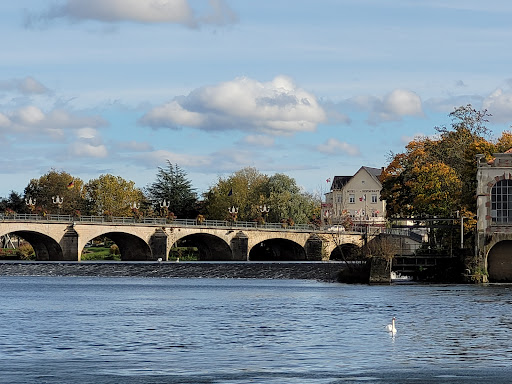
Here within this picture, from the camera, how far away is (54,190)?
163 meters

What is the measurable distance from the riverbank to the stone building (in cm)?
1857

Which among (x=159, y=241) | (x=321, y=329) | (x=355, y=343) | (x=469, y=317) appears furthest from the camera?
(x=159, y=241)

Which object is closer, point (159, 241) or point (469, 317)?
point (469, 317)

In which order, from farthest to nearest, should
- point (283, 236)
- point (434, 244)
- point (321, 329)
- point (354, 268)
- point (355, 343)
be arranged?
point (283, 236), point (434, 244), point (354, 268), point (321, 329), point (355, 343)

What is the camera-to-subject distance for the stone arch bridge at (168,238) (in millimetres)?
112250

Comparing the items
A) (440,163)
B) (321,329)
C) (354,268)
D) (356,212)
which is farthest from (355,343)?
(356,212)

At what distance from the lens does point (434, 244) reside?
82.3 meters

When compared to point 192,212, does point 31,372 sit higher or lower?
lower

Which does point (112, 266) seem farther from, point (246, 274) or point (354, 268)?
point (354, 268)

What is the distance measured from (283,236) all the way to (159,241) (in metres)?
19.9

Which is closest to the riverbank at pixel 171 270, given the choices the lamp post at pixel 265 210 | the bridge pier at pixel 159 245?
the bridge pier at pixel 159 245

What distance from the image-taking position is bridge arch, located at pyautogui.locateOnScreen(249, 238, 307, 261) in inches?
5517

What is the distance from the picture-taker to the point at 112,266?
94625mm

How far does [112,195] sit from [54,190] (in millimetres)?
10014
